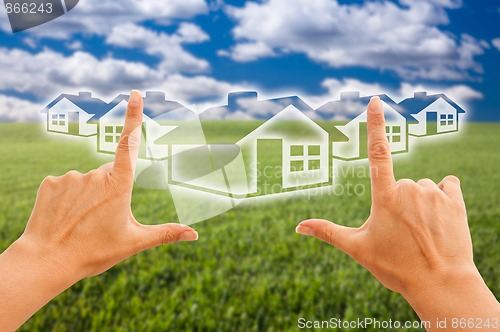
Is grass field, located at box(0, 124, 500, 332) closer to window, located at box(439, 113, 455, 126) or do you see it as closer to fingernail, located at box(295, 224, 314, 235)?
window, located at box(439, 113, 455, 126)

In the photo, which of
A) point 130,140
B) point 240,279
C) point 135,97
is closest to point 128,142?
point 130,140

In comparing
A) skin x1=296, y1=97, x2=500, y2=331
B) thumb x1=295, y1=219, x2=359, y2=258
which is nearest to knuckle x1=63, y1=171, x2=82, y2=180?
thumb x1=295, y1=219, x2=359, y2=258

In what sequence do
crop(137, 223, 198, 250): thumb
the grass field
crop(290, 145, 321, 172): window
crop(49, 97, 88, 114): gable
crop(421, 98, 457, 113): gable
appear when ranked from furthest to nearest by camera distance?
the grass field, crop(421, 98, 457, 113): gable, crop(49, 97, 88, 114): gable, crop(290, 145, 321, 172): window, crop(137, 223, 198, 250): thumb

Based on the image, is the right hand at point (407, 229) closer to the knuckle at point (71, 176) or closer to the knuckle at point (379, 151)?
the knuckle at point (379, 151)

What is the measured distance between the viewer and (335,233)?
4.93 ft

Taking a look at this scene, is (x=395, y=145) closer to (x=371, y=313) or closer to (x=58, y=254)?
(x=371, y=313)

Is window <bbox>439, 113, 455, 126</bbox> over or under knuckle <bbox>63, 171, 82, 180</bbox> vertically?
over

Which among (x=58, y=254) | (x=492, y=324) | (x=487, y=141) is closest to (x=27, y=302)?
(x=58, y=254)

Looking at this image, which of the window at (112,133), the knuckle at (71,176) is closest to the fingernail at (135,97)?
the knuckle at (71,176)

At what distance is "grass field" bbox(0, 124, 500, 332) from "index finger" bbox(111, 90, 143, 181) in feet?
5.98

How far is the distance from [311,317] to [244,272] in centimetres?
71

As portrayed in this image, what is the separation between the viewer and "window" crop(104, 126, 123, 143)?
7.27 ft

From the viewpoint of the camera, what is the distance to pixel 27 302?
4.33ft

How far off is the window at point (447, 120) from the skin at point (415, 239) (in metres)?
1.37
